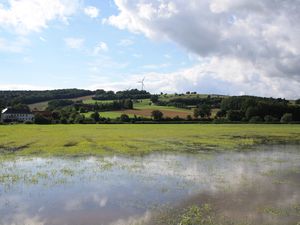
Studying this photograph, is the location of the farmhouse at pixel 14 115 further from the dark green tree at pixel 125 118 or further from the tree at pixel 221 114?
the tree at pixel 221 114

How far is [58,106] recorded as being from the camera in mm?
165625

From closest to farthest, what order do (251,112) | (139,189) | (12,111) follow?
(139,189)
(251,112)
(12,111)

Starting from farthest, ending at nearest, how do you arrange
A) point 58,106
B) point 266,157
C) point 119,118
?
point 58,106 → point 119,118 → point 266,157

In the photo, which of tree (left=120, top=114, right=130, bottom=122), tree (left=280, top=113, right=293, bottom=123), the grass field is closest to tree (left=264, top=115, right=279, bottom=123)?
tree (left=280, top=113, right=293, bottom=123)

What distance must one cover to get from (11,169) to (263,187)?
15554 mm

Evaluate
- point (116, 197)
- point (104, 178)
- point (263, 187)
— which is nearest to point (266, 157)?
point (263, 187)

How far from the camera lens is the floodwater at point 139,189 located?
556 inches

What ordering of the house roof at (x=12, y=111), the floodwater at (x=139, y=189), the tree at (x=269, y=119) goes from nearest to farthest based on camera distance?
the floodwater at (x=139, y=189)
the tree at (x=269, y=119)
the house roof at (x=12, y=111)

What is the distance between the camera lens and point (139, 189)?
1877 cm

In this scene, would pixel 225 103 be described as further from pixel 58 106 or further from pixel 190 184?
pixel 190 184

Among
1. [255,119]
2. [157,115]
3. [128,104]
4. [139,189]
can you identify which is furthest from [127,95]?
[139,189]

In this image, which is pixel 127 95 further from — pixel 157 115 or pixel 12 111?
pixel 157 115

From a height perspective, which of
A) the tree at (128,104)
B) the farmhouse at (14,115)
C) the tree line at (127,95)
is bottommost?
the farmhouse at (14,115)

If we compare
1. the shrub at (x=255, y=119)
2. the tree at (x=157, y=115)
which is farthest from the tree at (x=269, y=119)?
the tree at (x=157, y=115)
